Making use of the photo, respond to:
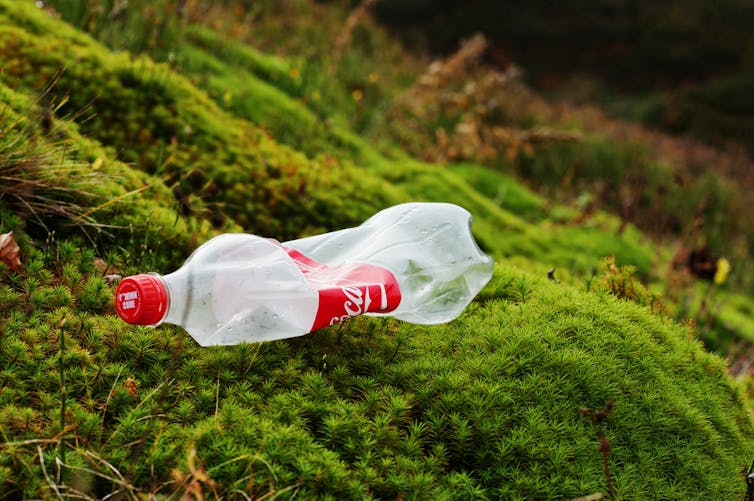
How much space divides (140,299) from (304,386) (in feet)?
2.26

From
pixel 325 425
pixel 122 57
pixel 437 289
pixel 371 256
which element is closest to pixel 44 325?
pixel 325 425

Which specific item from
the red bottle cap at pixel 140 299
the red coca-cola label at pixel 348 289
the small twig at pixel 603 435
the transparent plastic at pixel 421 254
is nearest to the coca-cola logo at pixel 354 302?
the red coca-cola label at pixel 348 289

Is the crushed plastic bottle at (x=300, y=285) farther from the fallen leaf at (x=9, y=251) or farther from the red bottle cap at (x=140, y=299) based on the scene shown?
the fallen leaf at (x=9, y=251)

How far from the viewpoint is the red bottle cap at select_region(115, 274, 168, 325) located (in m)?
2.20

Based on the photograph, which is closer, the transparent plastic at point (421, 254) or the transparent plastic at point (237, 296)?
the transparent plastic at point (237, 296)

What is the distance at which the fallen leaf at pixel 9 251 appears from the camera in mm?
2650

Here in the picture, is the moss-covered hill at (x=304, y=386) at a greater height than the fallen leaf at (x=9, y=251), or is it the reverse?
the fallen leaf at (x=9, y=251)

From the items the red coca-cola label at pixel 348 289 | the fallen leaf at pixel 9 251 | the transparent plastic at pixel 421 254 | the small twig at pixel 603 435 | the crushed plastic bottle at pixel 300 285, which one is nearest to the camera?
the small twig at pixel 603 435

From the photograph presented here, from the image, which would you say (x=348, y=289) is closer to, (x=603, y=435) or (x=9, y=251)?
(x=603, y=435)

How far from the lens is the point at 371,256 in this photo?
2967mm

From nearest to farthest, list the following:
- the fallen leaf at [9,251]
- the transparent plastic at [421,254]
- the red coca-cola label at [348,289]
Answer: the red coca-cola label at [348,289] < the fallen leaf at [9,251] < the transparent plastic at [421,254]

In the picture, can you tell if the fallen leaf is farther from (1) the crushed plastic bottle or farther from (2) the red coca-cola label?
(2) the red coca-cola label

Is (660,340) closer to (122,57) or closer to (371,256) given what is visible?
(371,256)

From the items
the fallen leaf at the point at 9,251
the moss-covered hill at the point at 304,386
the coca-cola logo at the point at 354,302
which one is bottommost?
the moss-covered hill at the point at 304,386
